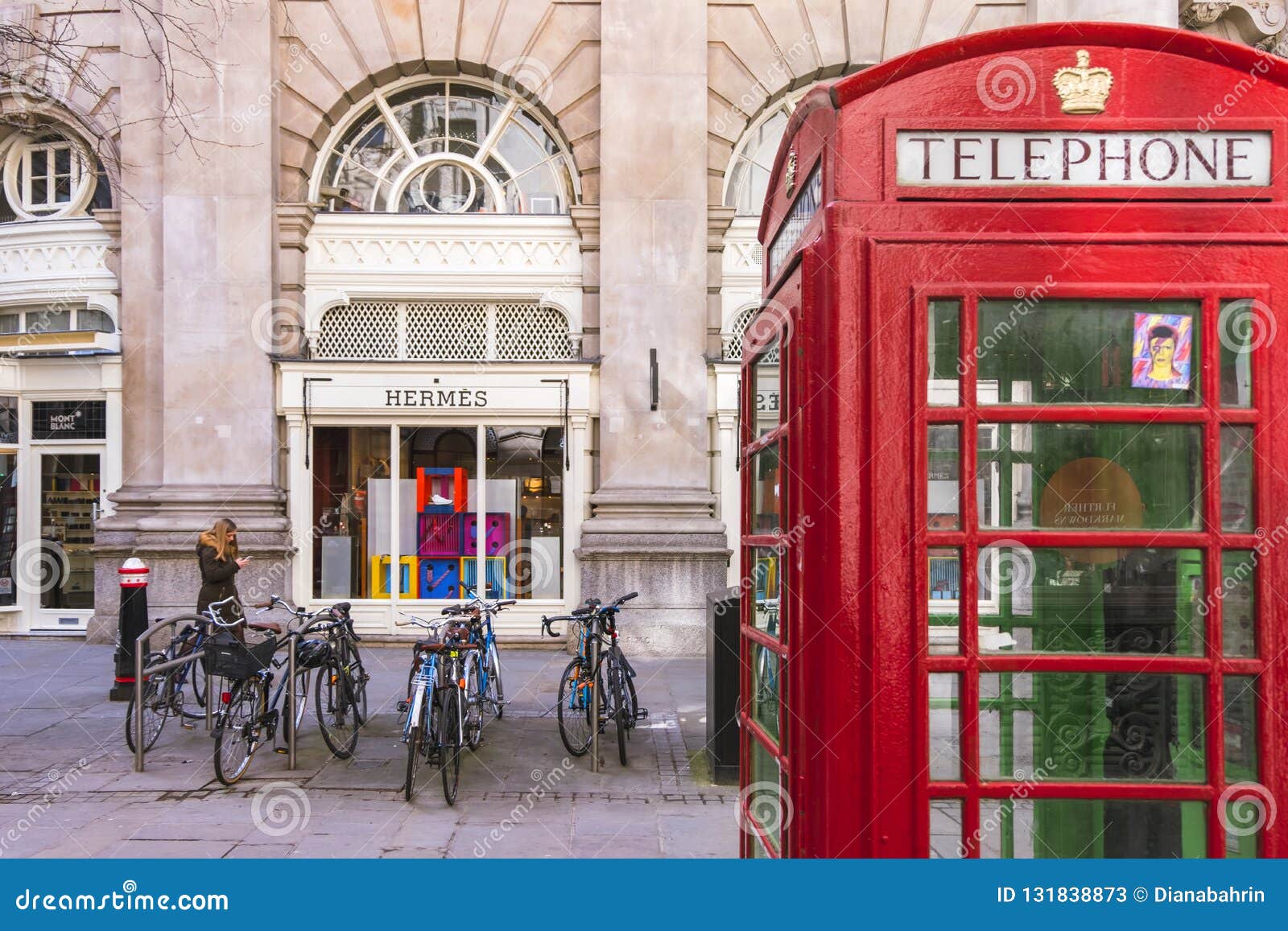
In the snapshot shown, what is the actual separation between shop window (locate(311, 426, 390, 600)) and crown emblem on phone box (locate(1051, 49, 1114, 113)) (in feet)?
41.0

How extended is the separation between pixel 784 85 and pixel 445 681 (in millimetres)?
9883

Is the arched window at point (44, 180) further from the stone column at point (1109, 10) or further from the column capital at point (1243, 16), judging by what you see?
the column capital at point (1243, 16)

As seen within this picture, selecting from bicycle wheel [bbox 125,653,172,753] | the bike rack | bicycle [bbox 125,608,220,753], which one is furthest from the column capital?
bicycle wheel [bbox 125,653,172,753]

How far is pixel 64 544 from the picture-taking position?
49.6ft

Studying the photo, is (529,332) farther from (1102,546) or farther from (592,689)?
(1102,546)

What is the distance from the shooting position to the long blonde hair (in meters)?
10.9

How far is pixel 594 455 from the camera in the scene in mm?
14391

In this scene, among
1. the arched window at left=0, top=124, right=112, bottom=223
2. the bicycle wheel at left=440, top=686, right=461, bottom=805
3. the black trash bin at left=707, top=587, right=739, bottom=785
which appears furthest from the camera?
the arched window at left=0, top=124, right=112, bottom=223

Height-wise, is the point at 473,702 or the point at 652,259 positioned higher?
the point at 652,259

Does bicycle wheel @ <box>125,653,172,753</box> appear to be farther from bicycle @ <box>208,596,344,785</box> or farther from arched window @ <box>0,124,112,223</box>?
arched window @ <box>0,124,112,223</box>

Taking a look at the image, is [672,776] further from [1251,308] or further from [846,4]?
[846,4]

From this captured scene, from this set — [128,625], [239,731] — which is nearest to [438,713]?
[239,731]

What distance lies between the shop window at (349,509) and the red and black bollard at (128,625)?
384 centimetres

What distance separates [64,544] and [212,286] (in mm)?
4146
